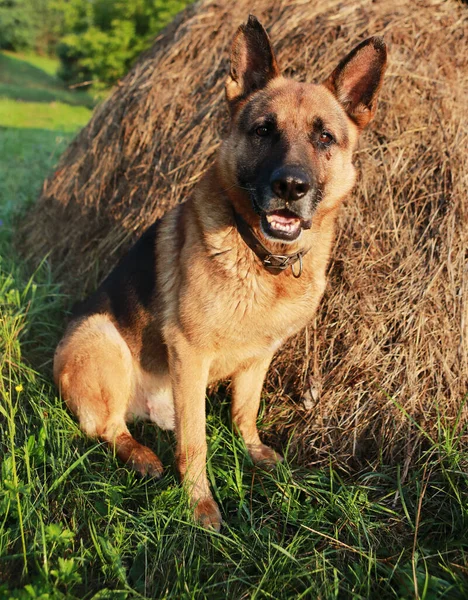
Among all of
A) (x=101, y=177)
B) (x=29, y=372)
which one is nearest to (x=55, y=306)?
(x=29, y=372)

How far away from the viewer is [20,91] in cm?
2511

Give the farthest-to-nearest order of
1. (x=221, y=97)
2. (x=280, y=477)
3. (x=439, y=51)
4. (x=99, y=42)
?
(x=99, y=42) → (x=221, y=97) → (x=439, y=51) → (x=280, y=477)

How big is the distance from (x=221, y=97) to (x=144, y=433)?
290 centimetres

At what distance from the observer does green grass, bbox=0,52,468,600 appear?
2.09 meters

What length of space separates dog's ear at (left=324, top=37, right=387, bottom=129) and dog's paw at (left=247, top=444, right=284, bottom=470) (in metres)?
2.08

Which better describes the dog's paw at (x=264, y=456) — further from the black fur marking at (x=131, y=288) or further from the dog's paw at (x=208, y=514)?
the black fur marking at (x=131, y=288)

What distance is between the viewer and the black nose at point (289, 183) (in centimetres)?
237

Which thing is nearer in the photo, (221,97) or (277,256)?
(277,256)

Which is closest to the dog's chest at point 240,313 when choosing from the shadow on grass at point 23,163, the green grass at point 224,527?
the green grass at point 224,527

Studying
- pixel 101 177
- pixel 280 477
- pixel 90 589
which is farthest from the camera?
pixel 101 177

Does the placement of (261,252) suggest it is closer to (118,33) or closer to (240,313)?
(240,313)

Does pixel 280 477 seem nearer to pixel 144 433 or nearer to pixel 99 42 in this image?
pixel 144 433

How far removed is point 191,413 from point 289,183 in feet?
4.28

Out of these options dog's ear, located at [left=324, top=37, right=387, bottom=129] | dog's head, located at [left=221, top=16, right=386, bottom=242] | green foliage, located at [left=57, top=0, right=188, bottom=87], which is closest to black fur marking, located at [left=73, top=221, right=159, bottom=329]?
dog's head, located at [left=221, top=16, right=386, bottom=242]
